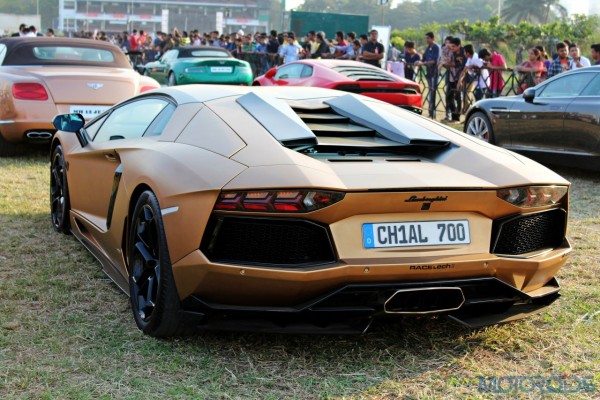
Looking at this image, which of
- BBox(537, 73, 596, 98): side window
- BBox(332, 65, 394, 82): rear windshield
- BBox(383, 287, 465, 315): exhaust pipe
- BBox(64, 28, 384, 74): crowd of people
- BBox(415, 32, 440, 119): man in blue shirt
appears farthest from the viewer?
BBox(64, 28, 384, 74): crowd of people

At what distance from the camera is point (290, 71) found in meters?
15.8

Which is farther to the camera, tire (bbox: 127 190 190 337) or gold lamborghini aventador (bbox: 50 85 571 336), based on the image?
tire (bbox: 127 190 190 337)

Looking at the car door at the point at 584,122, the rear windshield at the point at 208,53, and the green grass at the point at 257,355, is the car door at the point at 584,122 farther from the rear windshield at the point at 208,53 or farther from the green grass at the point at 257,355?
the rear windshield at the point at 208,53

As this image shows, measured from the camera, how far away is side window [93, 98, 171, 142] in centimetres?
471

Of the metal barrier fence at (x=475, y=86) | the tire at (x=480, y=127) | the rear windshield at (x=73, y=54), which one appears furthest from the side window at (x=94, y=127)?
the metal barrier fence at (x=475, y=86)

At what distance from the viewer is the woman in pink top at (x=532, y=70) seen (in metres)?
15.8

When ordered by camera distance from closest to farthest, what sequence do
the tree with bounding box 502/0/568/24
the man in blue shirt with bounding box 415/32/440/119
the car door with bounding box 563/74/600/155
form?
the car door with bounding box 563/74/600/155 < the man in blue shirt with bounding box 415/32/440/119 < the tree with bounding box 502/0/568/24

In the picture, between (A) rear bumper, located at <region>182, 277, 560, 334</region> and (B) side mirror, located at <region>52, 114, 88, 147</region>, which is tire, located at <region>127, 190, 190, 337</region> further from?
(B) side mirror, located at <region>52, 114, 88, 147</region>

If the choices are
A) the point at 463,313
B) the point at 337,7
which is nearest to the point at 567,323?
the point at 463,313

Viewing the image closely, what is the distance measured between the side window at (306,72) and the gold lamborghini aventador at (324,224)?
10.6m

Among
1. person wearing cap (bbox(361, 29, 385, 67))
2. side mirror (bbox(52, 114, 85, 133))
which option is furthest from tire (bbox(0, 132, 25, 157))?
person wearing cap (bbox(361, 29, 385, 67))

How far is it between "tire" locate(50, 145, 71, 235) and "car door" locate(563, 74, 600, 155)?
19.0 ft

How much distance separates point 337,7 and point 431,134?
170m

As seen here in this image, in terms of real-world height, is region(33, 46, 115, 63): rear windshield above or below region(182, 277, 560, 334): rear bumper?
above
